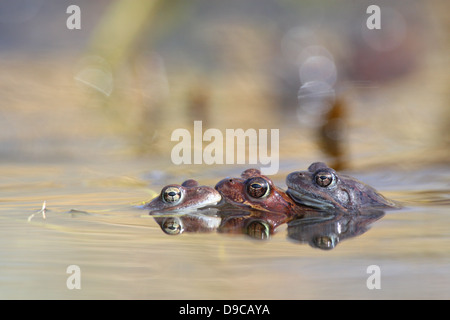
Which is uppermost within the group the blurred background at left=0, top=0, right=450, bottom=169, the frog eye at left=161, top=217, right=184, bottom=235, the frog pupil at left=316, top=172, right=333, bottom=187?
the blurred background at left=0, top=0, right=450, bottom=169

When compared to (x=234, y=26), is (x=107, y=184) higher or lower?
lower

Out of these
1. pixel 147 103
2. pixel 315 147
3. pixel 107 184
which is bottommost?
pixel 107 184

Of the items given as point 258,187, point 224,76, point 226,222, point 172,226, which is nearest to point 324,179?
point 258,187

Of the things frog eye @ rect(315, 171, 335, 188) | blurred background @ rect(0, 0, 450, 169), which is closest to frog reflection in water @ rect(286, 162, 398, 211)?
frog eye @ rect(315, 171, 335, 188)

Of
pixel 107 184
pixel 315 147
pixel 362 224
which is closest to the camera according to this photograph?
pixel 362 224

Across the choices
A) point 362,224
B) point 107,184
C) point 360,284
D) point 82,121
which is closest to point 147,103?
point 82,121

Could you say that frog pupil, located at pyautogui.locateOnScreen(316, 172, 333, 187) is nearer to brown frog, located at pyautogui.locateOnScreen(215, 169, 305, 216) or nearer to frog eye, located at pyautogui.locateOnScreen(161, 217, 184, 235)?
brown frog, located at pyautogui.locateOnScreen(215, 169, 305, 216)

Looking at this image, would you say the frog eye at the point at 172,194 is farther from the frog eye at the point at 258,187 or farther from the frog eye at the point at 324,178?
the frog eye at the point at 324,178
